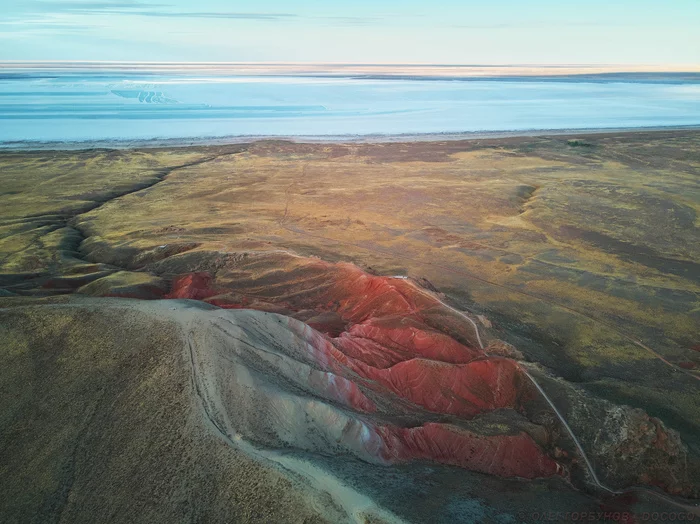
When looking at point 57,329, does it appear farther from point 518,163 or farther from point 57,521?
point 518,163

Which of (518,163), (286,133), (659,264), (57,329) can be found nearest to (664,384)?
(659,264)

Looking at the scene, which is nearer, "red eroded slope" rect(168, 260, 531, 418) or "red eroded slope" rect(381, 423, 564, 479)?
"red eroded slope" rect(381, 423, 564, 479)

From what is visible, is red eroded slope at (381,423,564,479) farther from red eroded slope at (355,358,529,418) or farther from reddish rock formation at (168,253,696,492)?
red eroded slope at (355,358,529,418)

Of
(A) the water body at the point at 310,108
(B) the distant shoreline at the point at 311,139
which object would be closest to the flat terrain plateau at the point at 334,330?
(B) the distant shoreline at the point at 311,139

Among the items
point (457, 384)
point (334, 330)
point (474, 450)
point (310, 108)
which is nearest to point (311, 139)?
point (310, 108)

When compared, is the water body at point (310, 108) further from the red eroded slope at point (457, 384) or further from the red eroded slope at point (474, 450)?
the red eroded slope at point (474, 450)

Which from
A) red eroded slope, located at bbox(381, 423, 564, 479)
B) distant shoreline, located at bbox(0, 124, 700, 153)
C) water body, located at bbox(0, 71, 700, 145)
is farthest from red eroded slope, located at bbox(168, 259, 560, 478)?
water body, located at bbox(0, 71, 700, 145)

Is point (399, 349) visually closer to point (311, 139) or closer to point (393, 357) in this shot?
Answer: point (393, 357)
